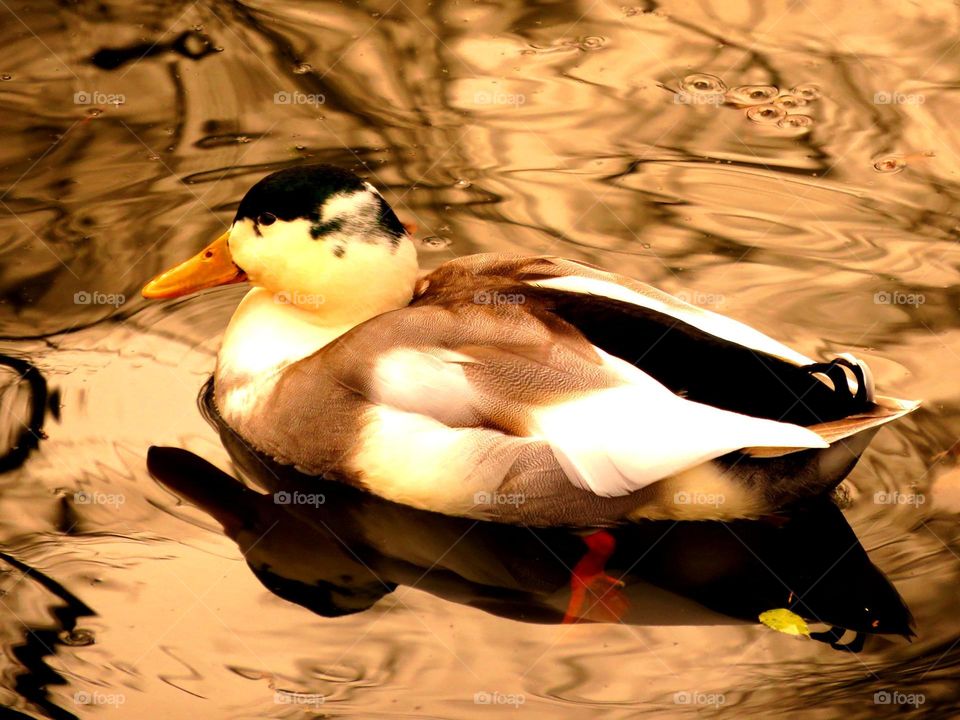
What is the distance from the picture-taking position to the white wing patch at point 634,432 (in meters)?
5.01

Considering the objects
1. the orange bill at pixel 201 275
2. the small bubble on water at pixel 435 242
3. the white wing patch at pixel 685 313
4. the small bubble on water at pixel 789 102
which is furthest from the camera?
the small bubble on water at pixel 789 102

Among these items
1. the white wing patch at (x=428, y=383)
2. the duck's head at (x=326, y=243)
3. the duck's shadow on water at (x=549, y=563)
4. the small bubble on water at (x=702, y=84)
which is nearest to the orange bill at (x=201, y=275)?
the duck's head at (x=326, y=243)

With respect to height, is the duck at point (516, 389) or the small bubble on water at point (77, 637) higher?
the duck at point (516, 389)

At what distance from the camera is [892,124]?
785cm

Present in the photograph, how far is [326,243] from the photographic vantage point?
224 inches

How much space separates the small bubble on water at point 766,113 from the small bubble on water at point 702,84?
0.25 m

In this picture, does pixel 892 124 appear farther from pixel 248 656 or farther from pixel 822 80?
pixel 248 656

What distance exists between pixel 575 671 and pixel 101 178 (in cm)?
398

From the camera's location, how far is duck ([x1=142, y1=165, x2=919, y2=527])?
5.13 meters

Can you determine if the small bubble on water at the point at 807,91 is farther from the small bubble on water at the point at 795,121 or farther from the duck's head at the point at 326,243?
the duck's head at the point at 326,243

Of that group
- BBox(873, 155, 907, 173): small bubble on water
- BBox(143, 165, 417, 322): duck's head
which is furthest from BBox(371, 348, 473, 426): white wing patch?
BBox(873, 155, 907, 173): small bubble on water

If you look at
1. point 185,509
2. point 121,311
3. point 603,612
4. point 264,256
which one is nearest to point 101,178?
point 121,311

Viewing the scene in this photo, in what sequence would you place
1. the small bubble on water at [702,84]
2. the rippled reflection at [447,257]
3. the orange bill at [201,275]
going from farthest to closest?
the small bubble on water at [702,84] < the orange bill at [201,275] < the rippled reflection at [447,257]

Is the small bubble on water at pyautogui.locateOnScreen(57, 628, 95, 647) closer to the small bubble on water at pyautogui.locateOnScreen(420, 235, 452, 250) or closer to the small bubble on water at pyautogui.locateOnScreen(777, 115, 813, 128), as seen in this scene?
the small bubble on water at pyautogui.locateOnScreen(420, 235, 452, 250)
